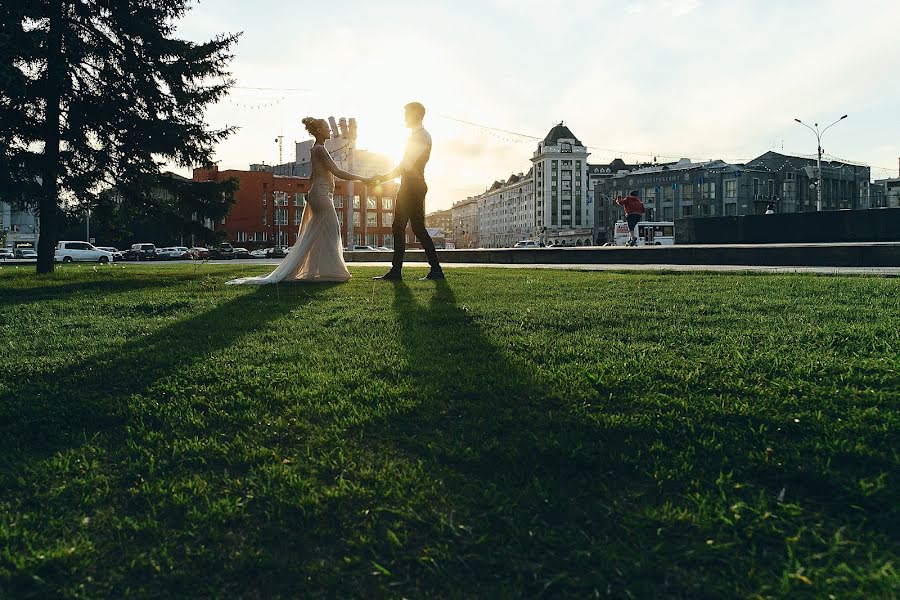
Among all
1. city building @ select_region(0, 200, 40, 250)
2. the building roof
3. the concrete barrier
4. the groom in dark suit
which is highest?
the building roof

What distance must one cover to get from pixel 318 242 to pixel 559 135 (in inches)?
4786

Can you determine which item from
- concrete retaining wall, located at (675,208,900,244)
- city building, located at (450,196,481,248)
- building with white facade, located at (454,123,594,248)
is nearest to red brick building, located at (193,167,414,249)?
building with white facade, located at (454,123,594,248)

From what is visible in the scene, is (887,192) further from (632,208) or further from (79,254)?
(79,254)

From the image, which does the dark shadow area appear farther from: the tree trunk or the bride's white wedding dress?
the tree trunk

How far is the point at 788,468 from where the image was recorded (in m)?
1.90

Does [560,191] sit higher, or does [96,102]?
[560,191]

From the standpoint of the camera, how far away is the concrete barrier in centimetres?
1202

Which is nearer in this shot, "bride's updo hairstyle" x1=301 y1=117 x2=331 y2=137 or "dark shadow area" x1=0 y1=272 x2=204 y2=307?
"dark shadow area" x1=0 y1=272 x2=204 y2=307

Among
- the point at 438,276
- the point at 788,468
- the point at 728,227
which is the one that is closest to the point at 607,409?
the point at 788,468

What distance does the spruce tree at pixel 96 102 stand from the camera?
11.7 metres

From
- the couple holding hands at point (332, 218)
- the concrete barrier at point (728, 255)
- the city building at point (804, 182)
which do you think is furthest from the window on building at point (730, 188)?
the couple holding hands at point (332, 218)

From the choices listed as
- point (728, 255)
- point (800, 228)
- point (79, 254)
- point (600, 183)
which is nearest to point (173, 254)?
point (79, 254)

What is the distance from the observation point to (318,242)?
940cm

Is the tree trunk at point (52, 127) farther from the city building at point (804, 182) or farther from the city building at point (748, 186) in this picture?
the city building at point (804, 182)
